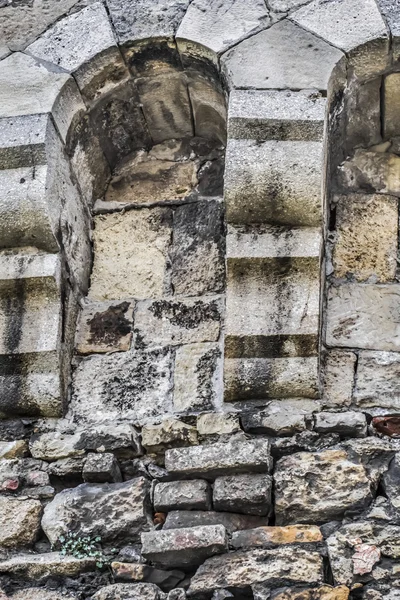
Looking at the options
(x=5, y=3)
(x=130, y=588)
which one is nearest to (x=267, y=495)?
(x=130, y=588)

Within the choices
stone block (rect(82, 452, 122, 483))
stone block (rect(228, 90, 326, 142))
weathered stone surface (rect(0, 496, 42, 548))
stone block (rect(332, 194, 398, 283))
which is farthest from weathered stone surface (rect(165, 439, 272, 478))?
stone block (rect(228, 90, 326, 142))

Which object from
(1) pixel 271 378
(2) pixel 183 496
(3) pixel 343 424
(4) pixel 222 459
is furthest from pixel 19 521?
(3) pixel 343 424

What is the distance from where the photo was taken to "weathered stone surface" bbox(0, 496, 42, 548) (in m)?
3.36

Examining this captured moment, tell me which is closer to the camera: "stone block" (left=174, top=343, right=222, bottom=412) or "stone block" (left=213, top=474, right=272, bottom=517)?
"stone block" (left=213, top=474, right=272, bottom=517)

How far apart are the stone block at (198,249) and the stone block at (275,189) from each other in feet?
1.09

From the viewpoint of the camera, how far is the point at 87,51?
410 cm

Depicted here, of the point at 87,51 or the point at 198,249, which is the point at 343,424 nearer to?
the point at 198,249

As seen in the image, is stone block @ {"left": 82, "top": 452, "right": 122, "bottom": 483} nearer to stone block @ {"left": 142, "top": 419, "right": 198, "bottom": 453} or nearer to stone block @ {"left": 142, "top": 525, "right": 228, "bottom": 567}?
stone block @ {"left": 142, "top": 419, "right": 198, "bottom": 453}

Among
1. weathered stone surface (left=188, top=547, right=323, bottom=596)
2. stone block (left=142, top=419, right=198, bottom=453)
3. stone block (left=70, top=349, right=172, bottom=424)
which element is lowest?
weathered stone surface (left=188, top=547, right=323, bottom=596)

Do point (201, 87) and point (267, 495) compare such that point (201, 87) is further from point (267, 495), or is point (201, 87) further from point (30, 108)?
point (267, 495)

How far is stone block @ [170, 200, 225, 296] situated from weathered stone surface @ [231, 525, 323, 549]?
3.32ft

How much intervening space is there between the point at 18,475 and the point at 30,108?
53.4 inches

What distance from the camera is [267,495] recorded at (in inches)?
128

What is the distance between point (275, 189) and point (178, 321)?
1.97 ft
